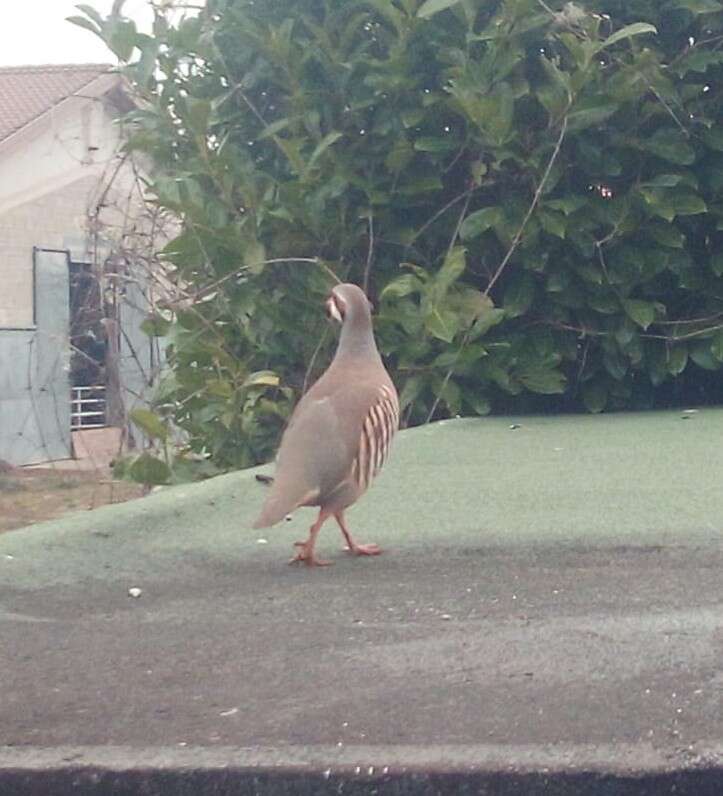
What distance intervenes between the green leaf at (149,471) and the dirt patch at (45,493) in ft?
10.5

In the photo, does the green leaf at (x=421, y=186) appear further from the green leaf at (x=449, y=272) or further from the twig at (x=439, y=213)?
the green leaf at (x=449, y=272)

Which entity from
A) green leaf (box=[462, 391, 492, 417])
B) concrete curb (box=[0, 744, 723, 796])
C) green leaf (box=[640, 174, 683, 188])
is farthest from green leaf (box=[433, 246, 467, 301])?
concrete curb (box=[0, 744, 723, 796])

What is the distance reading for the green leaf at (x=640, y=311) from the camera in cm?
626

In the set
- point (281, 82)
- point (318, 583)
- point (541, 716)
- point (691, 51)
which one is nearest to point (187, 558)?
point (318, 583)

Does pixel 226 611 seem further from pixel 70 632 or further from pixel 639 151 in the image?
pixel 639 151

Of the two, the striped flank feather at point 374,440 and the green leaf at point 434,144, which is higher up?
the green leaf at point 434,144

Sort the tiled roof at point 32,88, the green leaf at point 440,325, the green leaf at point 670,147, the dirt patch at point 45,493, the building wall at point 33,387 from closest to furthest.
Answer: the green leaf at point 440,325 → the green leaf at point 670,147 → the dirt patch at point 45,493 → the building wall at point 33,387 → the tiled roof at point 32,88

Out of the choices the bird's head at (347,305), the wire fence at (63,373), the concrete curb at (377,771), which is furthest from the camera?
the wire fence at (63,373)

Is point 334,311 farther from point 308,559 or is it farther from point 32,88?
point 32,88

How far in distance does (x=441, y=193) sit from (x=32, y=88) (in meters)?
15.0

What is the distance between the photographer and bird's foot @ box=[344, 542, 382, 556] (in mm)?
3656

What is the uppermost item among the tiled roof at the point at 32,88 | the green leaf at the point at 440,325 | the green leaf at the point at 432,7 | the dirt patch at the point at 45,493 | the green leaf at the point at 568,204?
the tiled roof at the point at 32,88

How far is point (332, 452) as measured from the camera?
369 cm

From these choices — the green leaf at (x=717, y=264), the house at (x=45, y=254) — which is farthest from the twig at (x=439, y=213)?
the house at (x=45, y=254)
